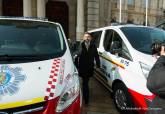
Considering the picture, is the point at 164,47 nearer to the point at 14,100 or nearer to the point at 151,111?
the point at 151,111

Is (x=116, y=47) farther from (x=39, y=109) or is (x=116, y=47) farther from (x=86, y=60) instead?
(x=39, y=109)

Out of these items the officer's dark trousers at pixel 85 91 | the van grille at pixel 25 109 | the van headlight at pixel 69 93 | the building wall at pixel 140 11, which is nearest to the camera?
the van grille at pixel 25 109

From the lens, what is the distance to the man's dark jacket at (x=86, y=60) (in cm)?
683

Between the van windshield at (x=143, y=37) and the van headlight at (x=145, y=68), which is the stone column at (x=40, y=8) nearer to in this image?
the van windshield at (x=143, y=37)

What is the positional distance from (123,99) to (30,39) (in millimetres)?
2047

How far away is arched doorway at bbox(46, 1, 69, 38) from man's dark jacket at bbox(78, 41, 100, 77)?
18.3m

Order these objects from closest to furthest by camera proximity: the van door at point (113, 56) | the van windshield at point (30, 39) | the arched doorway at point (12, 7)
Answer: the van windshield at point (30, 39), the van door at point (113, 56), the arched doorway at point (12, 7)

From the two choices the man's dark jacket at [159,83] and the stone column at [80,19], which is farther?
the stone column at [80,19]

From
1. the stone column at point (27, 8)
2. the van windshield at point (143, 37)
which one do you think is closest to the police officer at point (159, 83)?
the van windshield at point (143, 37)

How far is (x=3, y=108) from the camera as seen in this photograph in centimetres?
337

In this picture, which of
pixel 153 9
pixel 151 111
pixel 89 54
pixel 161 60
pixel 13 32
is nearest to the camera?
pixel 161 60

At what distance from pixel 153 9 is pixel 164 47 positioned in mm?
33878

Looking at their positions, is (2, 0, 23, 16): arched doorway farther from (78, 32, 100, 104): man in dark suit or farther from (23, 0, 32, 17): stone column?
(78, 32, 100, 104): man in dark suit

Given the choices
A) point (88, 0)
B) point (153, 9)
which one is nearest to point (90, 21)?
point (88, 0)
